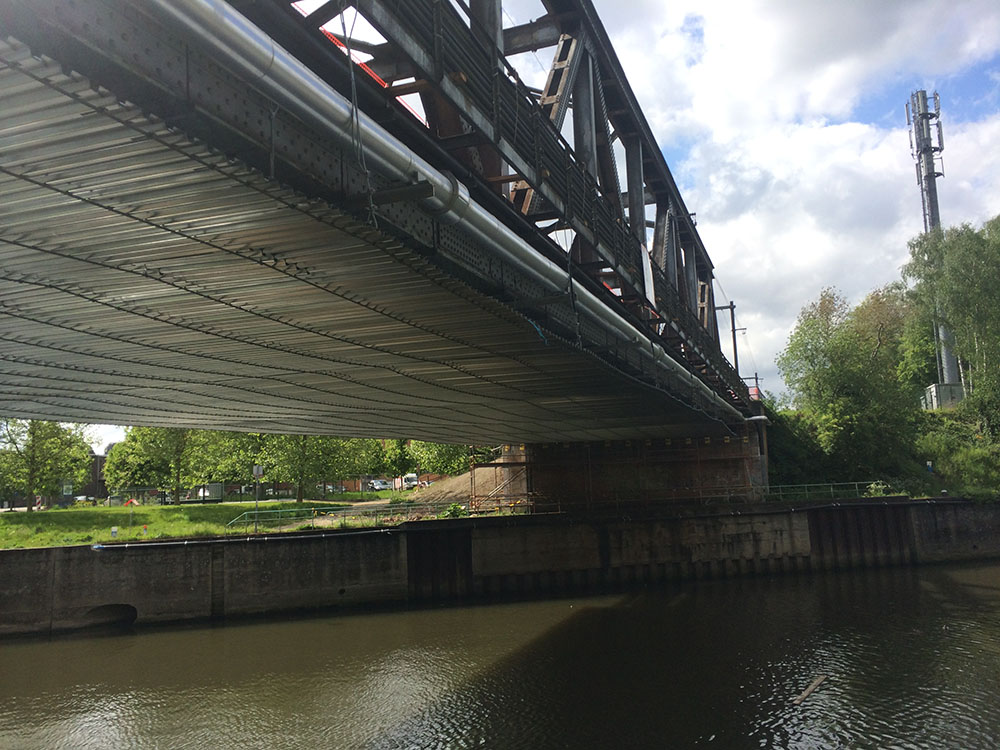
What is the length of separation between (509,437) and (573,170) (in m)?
25.8

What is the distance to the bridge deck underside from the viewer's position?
20.0ft

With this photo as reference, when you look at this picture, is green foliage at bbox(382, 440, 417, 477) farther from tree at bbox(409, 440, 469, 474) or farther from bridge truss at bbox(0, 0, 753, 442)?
bridge truss at bbox(0, 0, 753, 442)

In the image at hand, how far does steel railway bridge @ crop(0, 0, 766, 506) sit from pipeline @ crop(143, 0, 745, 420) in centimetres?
2

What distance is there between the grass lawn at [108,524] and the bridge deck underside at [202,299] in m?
9.05

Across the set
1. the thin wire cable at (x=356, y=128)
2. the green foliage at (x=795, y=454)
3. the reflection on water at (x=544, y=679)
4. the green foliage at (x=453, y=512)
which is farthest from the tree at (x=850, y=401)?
the thin wire cable at (x=356, y=128)

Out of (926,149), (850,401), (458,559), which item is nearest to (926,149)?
(926,149)

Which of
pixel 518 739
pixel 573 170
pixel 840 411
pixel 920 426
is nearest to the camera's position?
pixel 573 170

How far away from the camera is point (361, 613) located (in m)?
28.8

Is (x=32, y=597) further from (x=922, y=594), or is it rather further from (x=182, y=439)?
(x=922, y=594)

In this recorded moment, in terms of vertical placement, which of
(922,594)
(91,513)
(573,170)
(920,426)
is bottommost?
(922,594)

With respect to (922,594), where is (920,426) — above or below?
above

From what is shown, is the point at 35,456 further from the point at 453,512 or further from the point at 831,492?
the point at 831,492

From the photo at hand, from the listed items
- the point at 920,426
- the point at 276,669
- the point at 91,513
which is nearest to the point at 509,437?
the point at 276,669

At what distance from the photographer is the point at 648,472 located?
39281mm
